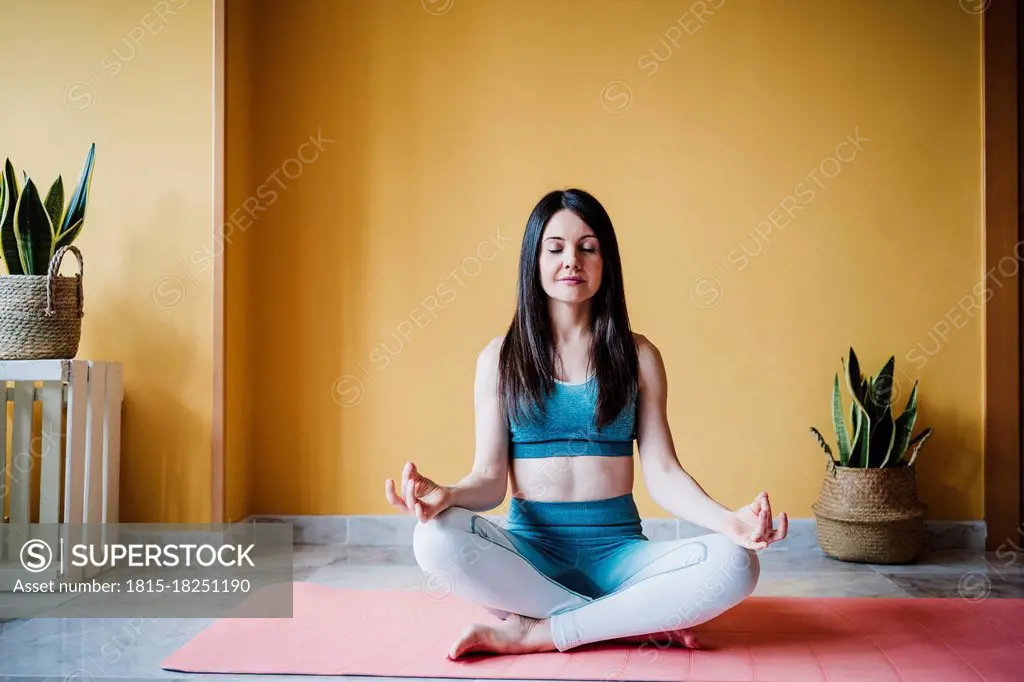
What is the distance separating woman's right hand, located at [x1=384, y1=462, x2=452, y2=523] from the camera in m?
1.57

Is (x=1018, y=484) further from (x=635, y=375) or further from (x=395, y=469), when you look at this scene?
(x=395, y=469)

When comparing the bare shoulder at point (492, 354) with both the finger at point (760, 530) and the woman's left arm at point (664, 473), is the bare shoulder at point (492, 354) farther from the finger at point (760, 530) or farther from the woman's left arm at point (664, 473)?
the finger at point (760, 530)

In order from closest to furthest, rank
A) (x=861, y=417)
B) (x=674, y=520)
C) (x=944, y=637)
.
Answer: (x=944, y=637) → (x=861, y=417) → (x=674, y=520)

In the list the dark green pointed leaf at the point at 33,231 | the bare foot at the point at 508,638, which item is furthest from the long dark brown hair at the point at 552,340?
the dark green pointed leaf at the point at 33,231

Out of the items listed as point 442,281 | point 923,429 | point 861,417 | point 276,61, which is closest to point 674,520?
point 861,417

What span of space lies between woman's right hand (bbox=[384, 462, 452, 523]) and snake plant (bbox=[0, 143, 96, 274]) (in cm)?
144

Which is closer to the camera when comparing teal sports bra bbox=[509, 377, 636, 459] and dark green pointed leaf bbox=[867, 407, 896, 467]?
teal sports bra bbox=[509, 377, 636, 459]

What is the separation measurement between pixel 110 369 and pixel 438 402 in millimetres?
1047

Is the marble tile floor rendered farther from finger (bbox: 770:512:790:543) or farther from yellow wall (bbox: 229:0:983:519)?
finger (bbox: 770:512:790:543)

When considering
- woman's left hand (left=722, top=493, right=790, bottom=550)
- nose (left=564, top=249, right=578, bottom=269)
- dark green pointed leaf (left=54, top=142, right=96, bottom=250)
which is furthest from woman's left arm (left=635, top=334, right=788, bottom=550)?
dark green pointed leaf (left=54, top=142, right=96, bottom=250)

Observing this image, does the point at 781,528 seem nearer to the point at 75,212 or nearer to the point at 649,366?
the point at 649,366

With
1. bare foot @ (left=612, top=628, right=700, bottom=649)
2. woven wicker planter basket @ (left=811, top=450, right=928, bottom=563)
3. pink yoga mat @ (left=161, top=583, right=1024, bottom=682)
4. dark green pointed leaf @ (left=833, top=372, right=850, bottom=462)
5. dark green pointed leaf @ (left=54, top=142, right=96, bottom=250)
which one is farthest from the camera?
dark green pointed leaf @ (left=833, top=372, right=850, bottom=462)

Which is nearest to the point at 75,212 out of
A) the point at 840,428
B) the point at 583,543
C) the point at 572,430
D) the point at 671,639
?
the point at 572,430

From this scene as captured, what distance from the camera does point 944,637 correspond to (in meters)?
1.87
